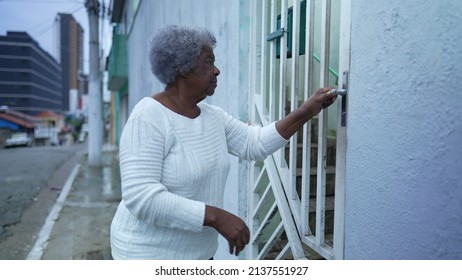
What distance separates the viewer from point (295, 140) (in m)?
2.11

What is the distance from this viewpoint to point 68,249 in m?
4.34

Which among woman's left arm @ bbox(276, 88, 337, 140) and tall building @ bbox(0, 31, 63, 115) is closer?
woman's left arm @ bbox(276, 88, 337, 140)

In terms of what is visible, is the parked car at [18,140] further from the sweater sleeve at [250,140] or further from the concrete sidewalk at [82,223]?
the sweater sleeve at [250,140]

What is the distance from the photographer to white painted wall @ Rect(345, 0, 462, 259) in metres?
1.08

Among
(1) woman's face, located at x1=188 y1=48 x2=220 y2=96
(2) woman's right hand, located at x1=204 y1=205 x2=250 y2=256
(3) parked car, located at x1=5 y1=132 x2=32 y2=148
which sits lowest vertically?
(3) parked car, located at x1=5 y1=132 x2=32 y2=148

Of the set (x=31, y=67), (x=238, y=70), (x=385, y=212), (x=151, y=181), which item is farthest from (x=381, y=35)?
(x=31, y=67)

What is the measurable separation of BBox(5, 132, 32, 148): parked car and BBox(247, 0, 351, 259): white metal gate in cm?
2408

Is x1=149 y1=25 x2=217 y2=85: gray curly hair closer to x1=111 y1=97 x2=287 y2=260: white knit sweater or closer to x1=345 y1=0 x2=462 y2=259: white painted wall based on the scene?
x1=111 y1=97 x2=287 y2=260: white knit sweater

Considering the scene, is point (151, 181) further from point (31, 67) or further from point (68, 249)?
point (31, 67)

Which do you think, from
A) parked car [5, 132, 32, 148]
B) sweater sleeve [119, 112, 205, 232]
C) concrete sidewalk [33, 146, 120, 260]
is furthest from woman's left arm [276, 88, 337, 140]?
parked car [5, 132, 32, 148]

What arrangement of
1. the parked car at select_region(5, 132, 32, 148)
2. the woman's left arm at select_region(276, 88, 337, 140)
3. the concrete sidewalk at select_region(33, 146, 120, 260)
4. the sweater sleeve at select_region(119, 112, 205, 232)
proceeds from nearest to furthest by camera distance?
the sweater sleeve at select_region(119, 112, 205, 232) → the woman's left arm at select_region(276, 88, 337, 140) → the concrete sidewalk at select_region(33, 146, 120, 260) → the parked car at select_region(5, 132, 32, 148)

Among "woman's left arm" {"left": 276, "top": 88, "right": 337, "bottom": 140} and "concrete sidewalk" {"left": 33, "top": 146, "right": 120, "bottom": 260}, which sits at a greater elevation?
"woman's left arm" {"left": 276, "top": 88, "right": 337, "bottom": 140}

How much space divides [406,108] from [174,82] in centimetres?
92

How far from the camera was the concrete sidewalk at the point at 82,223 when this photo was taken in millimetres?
4242
